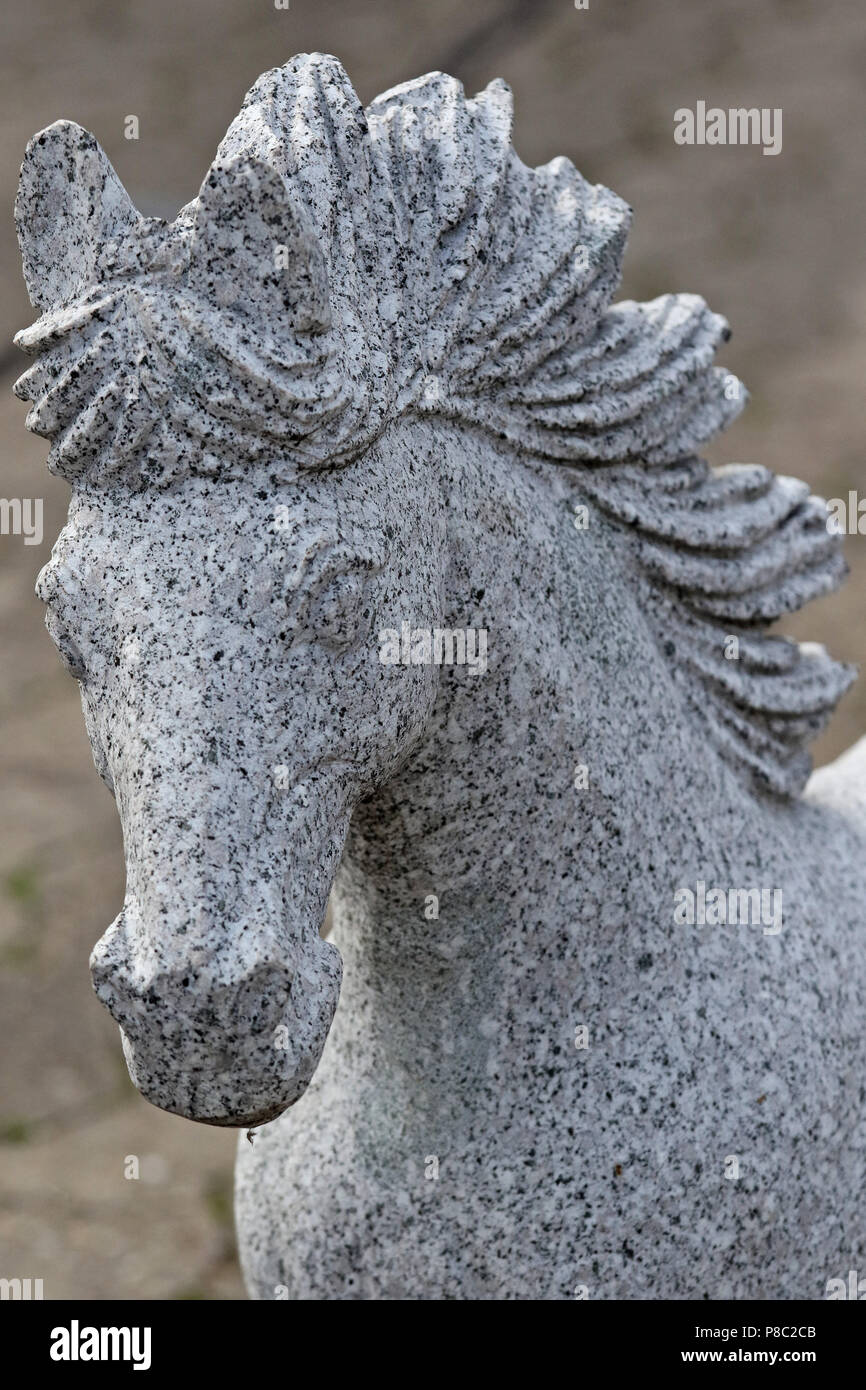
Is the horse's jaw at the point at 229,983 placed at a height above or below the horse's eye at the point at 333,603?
below

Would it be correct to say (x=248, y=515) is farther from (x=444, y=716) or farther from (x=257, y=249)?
(x=444, y=716)

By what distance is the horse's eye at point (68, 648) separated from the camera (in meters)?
1.28

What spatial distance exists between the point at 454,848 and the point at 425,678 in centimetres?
23

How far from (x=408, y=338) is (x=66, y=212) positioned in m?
0.29

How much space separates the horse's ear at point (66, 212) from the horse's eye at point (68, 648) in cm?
26

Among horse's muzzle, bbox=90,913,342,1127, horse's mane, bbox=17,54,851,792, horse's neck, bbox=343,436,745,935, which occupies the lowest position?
horse's muzzle, bbox=90,913,342,1127

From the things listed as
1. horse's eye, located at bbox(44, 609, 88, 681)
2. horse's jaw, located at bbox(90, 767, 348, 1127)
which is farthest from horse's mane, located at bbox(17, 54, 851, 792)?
horse's jaw, located at bbox(90, 767, 348, 1127)

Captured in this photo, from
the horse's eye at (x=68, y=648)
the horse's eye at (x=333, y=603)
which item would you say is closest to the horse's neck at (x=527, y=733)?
the horse's eye at (x=333, y=603)

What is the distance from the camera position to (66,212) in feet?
4.29

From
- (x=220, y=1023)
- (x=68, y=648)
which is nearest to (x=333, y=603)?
(x=68, y=648)

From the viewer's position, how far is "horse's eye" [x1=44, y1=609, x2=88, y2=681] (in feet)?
4.19

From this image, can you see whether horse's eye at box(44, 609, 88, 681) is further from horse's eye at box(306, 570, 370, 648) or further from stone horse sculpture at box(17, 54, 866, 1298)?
horse's eye at box(306, 570, 370, 648)

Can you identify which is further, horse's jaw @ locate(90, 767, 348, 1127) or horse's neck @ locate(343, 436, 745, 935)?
horse's neck @ locate(343, 436, 745, 935)

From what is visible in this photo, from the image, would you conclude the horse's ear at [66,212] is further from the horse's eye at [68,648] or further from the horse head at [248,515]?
the horse's eye at [68,648]
